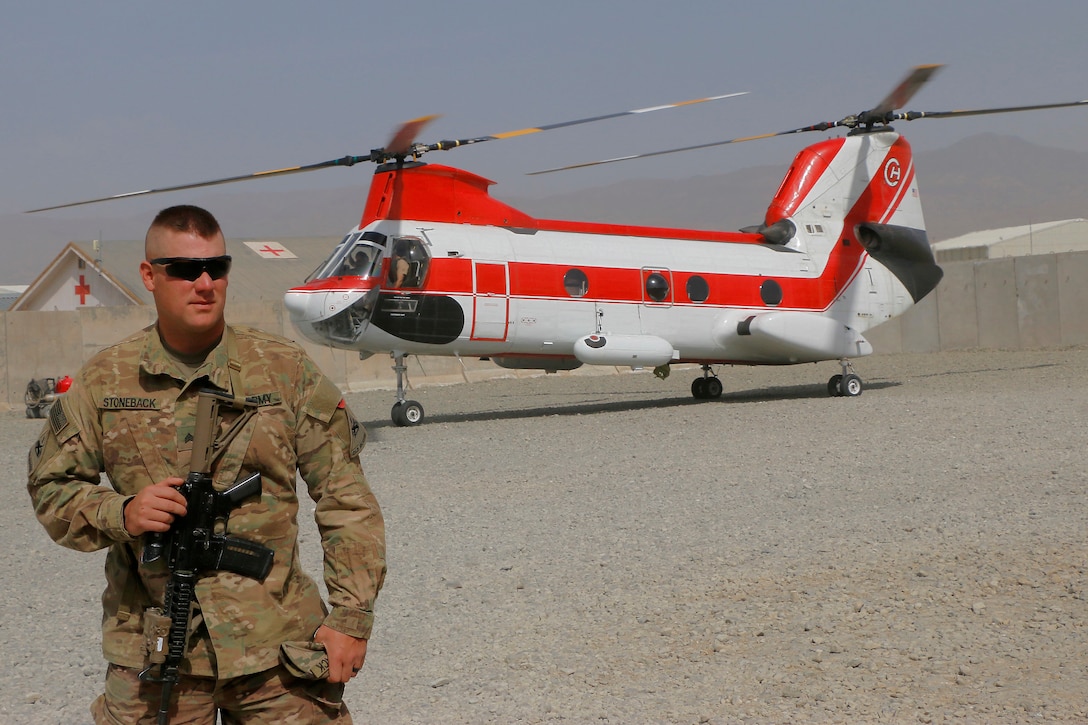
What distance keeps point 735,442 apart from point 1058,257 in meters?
19.4

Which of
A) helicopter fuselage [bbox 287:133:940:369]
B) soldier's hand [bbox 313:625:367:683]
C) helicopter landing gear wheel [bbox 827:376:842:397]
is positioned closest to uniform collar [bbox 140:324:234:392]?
soldier's hand [bbox 313:625:367:683]

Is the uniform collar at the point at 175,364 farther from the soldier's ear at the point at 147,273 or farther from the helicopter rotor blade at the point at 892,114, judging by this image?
the helicopter rotor blade at the point at 892,114

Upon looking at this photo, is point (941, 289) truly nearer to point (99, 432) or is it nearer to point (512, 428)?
point (512, 428)

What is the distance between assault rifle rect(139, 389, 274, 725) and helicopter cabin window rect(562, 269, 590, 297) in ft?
44.1

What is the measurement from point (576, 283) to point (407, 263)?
103 inches

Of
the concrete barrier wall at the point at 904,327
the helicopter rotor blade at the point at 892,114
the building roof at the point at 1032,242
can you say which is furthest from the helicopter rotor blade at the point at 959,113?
the building roof at the point at 1032,242

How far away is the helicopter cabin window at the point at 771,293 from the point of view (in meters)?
18.1

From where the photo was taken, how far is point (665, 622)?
5.91 meters

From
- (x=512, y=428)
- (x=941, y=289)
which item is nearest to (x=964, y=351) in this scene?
(x=941, y=289)

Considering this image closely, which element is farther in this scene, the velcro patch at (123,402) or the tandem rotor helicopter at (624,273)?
the tandem rotor helicopter at (624,273)

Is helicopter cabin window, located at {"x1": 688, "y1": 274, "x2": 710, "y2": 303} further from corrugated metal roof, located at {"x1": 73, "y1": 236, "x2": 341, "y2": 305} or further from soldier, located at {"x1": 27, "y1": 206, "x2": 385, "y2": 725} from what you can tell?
corrugated metal roof, located at {"x1": 73, "y1": 236, "x2": 341, "y2": 305}

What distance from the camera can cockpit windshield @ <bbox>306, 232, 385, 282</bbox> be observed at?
48.5 feet

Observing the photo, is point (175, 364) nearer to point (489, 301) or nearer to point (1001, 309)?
point (489, 301)

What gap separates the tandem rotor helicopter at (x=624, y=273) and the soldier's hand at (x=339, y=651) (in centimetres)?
1119
